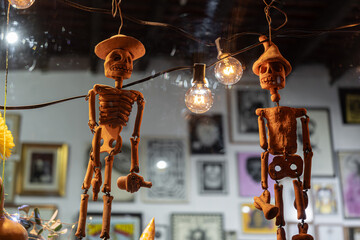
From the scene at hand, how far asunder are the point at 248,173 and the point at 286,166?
1.36 metres

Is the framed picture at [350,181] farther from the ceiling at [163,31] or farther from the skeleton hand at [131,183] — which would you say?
the skeleton hand at [131,183]

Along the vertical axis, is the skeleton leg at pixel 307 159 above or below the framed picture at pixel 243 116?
below

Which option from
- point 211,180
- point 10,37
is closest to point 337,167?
point 211,180

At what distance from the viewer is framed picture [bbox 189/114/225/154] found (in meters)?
2.12

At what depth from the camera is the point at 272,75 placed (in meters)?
0.83

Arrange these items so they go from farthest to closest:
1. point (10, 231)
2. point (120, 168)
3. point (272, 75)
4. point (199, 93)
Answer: point (120, 168), point (199, 93), point (272, 75), point (10, 231)

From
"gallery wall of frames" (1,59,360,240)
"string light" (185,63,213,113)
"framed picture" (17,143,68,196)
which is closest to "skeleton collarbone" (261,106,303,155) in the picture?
"string light" (185,63,213,113)

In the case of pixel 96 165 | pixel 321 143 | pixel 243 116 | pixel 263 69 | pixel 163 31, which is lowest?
pixel 96 165

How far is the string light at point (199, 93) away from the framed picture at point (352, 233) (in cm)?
153

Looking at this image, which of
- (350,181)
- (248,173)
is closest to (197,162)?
(248,173)

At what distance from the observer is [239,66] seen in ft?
3.30

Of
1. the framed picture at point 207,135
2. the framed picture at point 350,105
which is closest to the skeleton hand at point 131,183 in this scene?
the framed picture at point 207,135

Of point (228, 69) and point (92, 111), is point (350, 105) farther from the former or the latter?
point (92, 111)

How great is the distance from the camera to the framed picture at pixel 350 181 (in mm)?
2137
